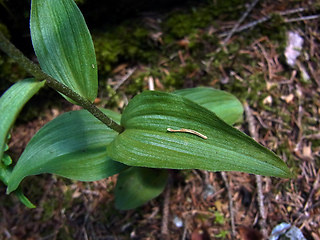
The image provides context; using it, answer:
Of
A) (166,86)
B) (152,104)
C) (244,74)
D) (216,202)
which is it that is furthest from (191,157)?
(244,74)

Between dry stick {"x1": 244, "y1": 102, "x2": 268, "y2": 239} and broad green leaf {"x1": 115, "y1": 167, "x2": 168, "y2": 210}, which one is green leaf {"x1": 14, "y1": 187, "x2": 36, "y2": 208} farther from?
dry stick {"x1": 244, "y1": 102, "x2": 268, "y2": 239}

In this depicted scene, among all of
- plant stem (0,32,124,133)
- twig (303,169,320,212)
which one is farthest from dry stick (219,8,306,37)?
plant stem (0,32,124,133)

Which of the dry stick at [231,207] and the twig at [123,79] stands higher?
the twig at [123,79]

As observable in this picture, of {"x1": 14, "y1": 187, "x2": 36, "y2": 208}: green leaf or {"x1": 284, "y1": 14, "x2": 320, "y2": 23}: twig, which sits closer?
{"x1": 14, "y1": 187, "x2": 36, "y2": 208}: green leaf

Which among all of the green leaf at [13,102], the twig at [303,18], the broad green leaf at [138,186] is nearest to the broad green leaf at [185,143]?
the green leaf at [13,102]

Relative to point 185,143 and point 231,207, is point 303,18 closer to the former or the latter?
point 231,207

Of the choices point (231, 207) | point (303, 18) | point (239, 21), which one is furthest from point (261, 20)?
point (231, 207)

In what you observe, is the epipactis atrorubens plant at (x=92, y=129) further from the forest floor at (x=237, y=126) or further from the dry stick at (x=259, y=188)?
the dry stick at (x=259, y=188)
